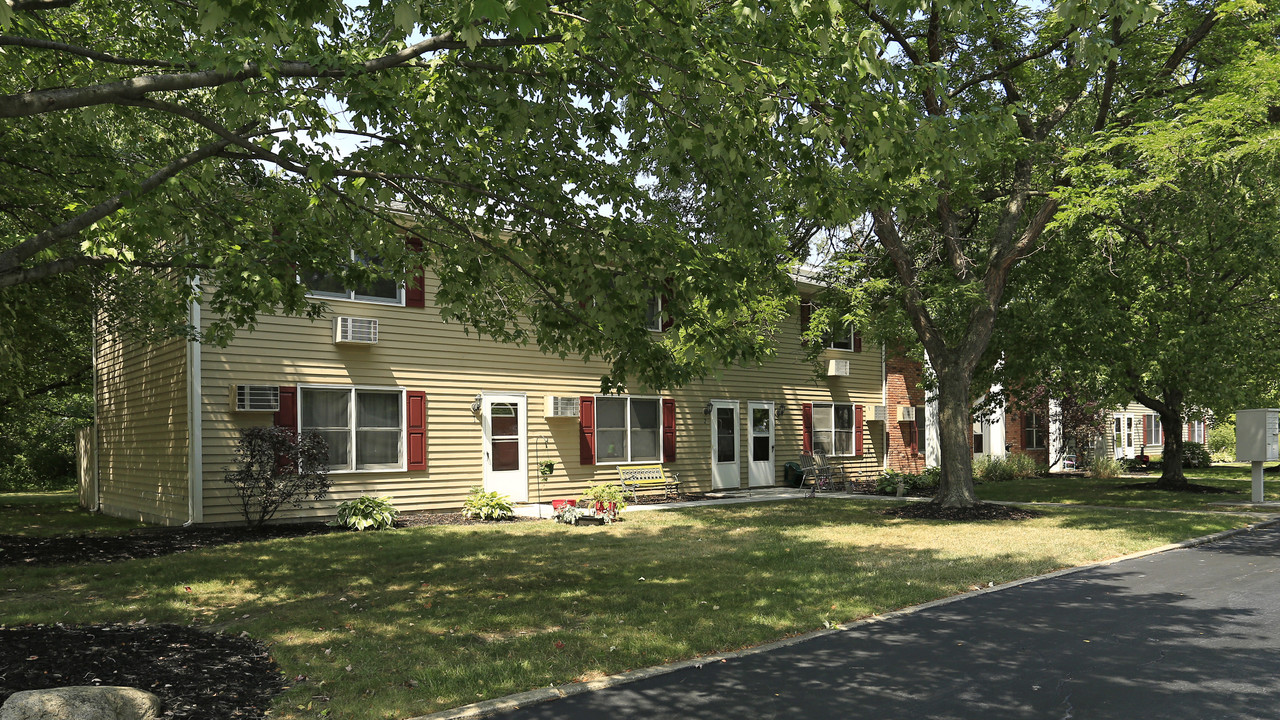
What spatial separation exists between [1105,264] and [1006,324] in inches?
78.8

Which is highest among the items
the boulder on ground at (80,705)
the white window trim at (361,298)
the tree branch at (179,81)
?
the tree branch at (179,81)

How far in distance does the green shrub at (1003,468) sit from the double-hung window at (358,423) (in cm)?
1807

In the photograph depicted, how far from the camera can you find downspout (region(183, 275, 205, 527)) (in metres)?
12.4

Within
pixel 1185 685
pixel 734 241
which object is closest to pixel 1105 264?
pixel 734 241

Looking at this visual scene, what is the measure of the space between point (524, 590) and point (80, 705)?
14.1 ft

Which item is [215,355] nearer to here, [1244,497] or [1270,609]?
[1270,609]

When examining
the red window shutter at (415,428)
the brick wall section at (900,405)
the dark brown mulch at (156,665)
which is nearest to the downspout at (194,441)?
the red window shutter at (415,428)

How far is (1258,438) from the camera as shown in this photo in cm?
1633

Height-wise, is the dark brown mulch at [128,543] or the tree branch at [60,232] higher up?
the tree branch at [60,232]

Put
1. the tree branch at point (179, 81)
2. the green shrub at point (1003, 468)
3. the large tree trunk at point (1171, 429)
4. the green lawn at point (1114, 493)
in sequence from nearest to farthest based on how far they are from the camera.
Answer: the tree branch at point (179, 81) → the green lawn at point (1114, 493) → the large tree trunk at point (1171, 429) → the green shrub at point (1003, 468)

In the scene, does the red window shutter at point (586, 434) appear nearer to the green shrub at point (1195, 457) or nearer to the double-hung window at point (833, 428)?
the double-hung window at point (833, 428)

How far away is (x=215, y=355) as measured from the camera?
12.8 m

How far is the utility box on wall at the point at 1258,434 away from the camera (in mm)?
16188

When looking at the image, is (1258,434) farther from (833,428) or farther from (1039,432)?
(1039,432)
